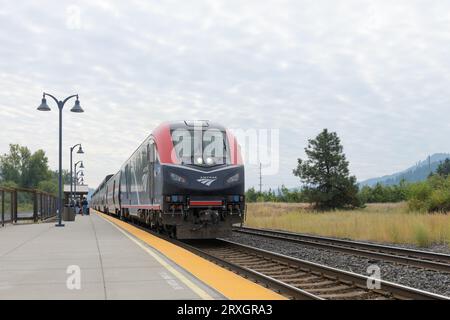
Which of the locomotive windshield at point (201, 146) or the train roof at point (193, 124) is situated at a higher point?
the train roof at point (193, 124)

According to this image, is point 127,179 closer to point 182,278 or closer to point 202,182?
point 202,182

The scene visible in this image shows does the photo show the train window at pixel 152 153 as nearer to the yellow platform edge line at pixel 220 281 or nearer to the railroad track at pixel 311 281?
the railroad track at pixel 311 281

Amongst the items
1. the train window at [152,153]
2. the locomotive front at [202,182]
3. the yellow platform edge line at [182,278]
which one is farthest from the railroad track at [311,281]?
the train window at [152,153]

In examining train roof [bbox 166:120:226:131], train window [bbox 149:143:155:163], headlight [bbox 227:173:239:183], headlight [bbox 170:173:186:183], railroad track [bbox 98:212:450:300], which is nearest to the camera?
railroad track [bbox 98:212:450:300]

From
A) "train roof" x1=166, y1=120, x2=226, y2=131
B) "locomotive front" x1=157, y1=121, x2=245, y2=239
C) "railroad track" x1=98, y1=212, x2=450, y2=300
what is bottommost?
"railroad track" x1=98, y1=212, x2=450, y2=300

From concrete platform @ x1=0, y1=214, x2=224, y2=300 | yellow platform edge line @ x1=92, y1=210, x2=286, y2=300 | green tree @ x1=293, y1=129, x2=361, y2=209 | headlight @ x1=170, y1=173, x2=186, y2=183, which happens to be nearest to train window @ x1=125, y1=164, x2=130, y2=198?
headlight @ x1=170, y1=173, x2=186, y2=183

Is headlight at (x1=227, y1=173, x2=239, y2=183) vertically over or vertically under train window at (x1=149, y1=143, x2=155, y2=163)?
under

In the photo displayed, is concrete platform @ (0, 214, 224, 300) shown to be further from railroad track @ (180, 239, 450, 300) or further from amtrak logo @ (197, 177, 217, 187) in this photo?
amtrak logo @ (197, 177, 217, 187)

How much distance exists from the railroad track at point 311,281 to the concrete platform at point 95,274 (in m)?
1.29

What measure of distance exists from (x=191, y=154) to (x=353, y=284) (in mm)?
8044

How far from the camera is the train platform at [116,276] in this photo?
700 cm

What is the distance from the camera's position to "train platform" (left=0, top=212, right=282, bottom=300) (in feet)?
23.0

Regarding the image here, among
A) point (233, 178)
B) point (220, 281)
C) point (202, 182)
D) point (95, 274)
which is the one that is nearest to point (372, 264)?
point (233, 178)

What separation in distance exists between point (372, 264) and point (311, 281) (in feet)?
10.6
